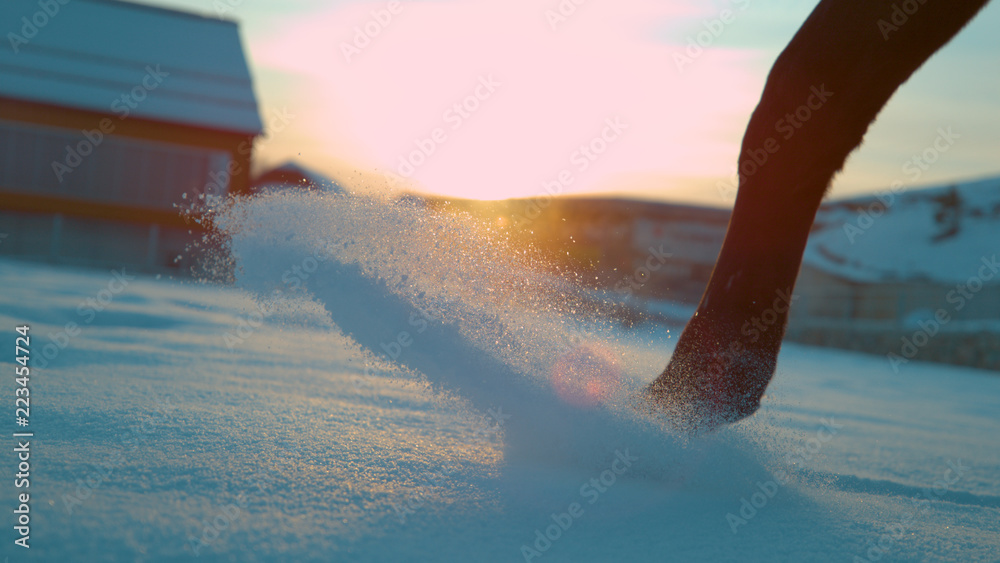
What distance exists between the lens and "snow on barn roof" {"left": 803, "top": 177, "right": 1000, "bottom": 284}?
816 inches

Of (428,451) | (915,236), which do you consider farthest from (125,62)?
(915,236)

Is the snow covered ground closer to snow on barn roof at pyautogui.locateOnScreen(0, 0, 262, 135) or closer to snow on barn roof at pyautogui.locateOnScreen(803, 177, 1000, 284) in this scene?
snow on barn roof at pyautogui.locateOnScreen(0, 0, 262, 135)

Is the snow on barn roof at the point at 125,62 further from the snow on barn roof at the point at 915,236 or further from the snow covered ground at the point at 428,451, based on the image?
the snow on barn roof at the point at 915,236

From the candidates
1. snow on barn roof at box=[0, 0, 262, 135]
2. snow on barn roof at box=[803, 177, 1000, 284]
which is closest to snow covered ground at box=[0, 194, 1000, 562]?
snow on barn roof at box=[0, 0, 262, 135]

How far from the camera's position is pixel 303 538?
1479 mm

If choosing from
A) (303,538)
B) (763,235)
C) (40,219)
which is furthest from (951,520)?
(40,219)

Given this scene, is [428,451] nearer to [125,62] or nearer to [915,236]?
[125,62]

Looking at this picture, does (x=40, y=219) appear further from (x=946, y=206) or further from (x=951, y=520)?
(x=946, y=206)

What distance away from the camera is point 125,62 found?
16203 millimetres

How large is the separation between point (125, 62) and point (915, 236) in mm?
23163

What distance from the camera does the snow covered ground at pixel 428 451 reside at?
1566 millimetres

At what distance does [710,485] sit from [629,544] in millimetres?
663

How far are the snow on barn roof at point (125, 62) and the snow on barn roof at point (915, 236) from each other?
18426 millimetres

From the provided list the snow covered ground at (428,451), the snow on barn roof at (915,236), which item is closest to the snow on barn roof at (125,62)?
the snow covered ground at (428,451)
